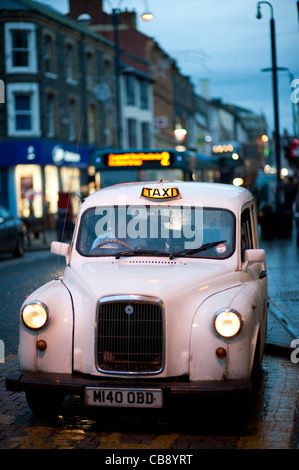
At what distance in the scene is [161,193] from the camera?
23.7 ft

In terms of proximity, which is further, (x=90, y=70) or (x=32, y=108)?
(x=90, y=70)

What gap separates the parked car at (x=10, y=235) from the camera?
22.5 metres

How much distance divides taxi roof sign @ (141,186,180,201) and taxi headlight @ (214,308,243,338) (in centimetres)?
172

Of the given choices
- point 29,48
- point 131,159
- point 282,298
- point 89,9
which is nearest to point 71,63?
point 29,48

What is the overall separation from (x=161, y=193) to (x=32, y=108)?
34.2 m

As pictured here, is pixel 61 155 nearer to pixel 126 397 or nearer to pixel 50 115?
pixel 50 115

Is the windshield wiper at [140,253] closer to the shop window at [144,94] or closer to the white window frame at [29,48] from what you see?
the white window frame at [29,48]

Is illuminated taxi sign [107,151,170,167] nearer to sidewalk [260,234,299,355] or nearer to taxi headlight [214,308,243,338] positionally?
sidewalk [260,234,299,355]

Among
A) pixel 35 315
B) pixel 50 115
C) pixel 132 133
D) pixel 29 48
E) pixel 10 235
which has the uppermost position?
pixel 29 48

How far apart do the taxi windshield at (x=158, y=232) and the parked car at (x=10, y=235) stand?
612 inches

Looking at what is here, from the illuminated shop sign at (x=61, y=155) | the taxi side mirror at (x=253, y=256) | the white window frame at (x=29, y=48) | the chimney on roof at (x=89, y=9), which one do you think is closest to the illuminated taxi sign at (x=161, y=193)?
the taxi side mirror at (x=253, y=256)

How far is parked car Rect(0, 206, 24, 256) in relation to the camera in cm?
2252

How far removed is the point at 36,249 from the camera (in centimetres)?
2752
